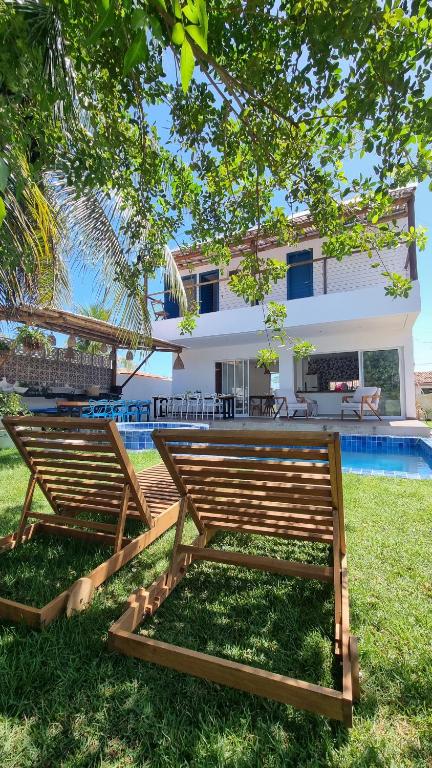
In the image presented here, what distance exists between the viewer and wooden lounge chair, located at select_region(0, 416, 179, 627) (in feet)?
8.07

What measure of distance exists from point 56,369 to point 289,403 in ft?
29.6

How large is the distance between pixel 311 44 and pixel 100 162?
178 cm

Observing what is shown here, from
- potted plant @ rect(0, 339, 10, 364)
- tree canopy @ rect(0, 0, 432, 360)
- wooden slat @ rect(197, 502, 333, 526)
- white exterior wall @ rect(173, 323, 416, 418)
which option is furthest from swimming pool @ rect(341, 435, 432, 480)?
potted plant @ rect(0, 339, 10, 364)

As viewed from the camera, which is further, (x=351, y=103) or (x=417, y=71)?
Result: (x=351, y=103)

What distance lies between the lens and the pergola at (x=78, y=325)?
25.1 feet

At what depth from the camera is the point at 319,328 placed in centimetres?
1247

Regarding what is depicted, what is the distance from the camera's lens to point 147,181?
391 centimetres

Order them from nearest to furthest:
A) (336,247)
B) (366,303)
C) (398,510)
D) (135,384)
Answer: (398,510)
(336,247)
(366,303)
(135,384)

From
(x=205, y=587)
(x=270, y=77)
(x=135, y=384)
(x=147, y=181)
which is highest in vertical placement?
(x=270, y=77)

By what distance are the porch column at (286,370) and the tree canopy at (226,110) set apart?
937cm

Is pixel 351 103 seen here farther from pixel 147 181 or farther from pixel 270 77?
pixel 147 181

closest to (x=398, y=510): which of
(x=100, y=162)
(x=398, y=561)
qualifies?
(x=398, y=561)

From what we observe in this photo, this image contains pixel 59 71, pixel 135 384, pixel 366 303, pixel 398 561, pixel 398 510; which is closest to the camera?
pixel 398 561

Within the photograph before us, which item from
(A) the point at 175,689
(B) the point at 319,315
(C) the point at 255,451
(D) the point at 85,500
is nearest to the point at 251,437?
(C) the point at 255,451
